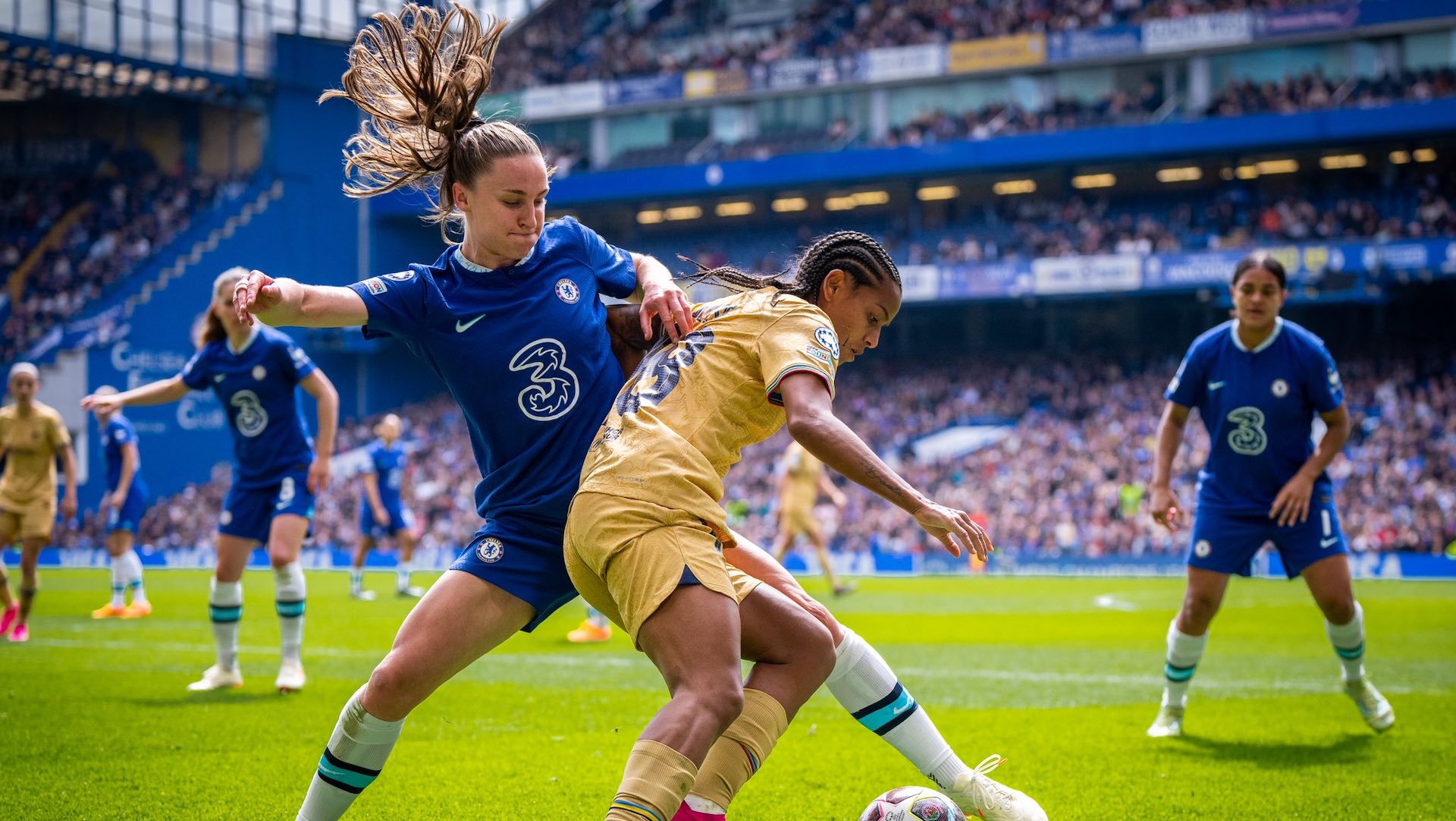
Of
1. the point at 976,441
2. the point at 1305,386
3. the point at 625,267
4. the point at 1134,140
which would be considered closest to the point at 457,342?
the point at 625,267

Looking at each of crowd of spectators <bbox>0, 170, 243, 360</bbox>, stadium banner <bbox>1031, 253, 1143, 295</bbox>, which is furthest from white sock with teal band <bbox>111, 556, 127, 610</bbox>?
stadium banner <bbox>1031, 253, 1143, 295</bbox>

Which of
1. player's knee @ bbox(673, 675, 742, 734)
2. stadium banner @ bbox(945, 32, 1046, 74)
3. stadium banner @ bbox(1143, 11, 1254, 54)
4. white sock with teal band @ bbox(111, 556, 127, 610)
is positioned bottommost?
white sock with teal band @ bbox(111, 556, 127, 610)

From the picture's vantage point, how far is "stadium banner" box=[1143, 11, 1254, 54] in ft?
112

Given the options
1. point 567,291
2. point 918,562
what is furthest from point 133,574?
point 918,562

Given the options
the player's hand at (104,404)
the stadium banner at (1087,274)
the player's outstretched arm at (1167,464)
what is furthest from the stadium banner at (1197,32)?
the player's hand at (104,404)

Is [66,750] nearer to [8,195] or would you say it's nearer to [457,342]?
[457,342]

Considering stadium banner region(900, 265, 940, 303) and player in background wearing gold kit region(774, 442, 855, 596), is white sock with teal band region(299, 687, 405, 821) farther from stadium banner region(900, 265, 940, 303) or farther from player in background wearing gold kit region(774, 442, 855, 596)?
stadium banner region(900, 265, 940, 303)

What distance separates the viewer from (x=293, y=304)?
3.55m

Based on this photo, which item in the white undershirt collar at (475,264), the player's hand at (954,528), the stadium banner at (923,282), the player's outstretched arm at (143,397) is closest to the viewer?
the player's hand at (954,528)

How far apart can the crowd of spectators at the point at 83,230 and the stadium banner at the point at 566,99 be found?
1022cm

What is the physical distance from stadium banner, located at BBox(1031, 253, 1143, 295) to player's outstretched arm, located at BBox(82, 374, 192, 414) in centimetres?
2855

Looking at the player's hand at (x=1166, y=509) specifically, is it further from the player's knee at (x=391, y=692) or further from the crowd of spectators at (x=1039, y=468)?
the crowd of spectators at (x=1039, y=468)

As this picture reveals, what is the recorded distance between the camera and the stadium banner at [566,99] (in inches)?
1671

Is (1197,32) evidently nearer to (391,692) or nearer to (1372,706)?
(1372,706)
